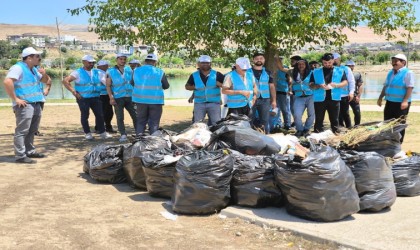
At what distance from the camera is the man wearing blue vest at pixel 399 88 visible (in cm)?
720

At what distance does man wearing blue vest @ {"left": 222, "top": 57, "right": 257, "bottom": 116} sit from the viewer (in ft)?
23.2

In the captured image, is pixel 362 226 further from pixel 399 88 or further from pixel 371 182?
pixel 399 88

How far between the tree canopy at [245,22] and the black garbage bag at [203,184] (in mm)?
4025

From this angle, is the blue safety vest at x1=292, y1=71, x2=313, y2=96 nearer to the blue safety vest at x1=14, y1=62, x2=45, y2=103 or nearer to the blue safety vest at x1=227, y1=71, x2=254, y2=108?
the blue safety vest at x1=227, y1=71, x2=254, y2=108

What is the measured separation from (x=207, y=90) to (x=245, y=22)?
77.8 inches

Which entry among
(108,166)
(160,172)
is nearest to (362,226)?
(160,172)

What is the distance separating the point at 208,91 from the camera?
25.1 ft

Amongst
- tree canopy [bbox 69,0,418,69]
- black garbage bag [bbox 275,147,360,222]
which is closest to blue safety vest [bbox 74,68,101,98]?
tree canopy [bbox 69,0,418,69]

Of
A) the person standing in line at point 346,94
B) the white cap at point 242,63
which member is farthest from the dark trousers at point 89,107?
the person standing in line at point 346,94

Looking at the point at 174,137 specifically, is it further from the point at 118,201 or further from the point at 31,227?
the point at 31,227

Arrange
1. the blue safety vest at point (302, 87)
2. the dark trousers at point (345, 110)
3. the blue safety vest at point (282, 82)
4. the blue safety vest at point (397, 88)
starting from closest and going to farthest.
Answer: the blue safety vest at point (397, 88) → the blue safety vest at point (302, 87) → the dark trousers at point (345, 110) → the blue safety vest at point (282, 82)

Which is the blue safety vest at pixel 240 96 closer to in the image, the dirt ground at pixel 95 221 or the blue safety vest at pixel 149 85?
the blue safety vest at pixel 149 85

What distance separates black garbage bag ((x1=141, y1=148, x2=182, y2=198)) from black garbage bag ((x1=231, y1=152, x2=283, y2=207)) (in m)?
0.72

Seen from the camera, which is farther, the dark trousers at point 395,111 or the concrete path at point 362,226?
the dark trousers at point 395,111
